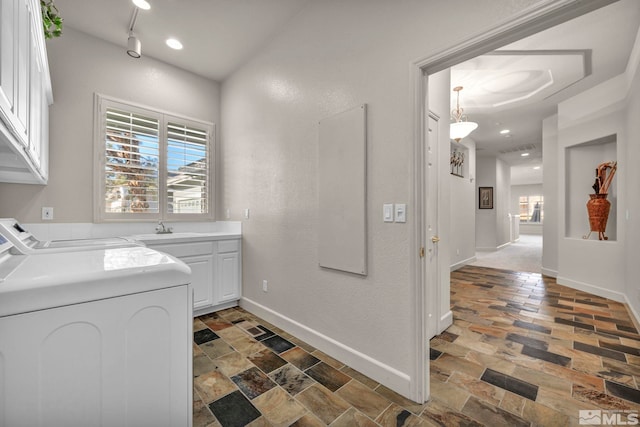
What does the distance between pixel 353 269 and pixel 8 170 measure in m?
2.48

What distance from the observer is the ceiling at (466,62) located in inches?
95.5

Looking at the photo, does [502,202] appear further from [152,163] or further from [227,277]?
[152,163]

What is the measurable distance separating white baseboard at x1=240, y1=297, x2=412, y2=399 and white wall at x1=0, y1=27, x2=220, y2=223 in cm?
218

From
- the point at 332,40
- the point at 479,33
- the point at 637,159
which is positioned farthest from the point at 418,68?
the point at 637,159

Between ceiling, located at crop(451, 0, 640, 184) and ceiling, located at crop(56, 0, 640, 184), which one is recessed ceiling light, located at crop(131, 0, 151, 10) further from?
ceiling, located at crop(451, 0, 640, 184)

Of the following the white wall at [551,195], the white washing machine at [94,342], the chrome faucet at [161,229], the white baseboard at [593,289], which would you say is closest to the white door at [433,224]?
the white washing machine at [94,342]

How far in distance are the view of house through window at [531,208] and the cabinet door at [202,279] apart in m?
16.2

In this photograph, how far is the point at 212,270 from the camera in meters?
3.07

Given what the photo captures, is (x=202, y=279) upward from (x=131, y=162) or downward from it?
downward

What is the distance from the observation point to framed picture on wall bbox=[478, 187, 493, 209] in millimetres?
8133

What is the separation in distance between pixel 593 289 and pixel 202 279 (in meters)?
5.36

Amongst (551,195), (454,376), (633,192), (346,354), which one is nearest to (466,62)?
(633,192)

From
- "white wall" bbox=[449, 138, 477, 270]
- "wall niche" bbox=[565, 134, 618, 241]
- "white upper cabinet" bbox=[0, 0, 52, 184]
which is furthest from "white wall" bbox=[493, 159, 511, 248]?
"white upper cabinet" bbox=[0, 0, 52, 184]

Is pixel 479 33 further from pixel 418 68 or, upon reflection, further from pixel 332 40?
pixel 332 40
